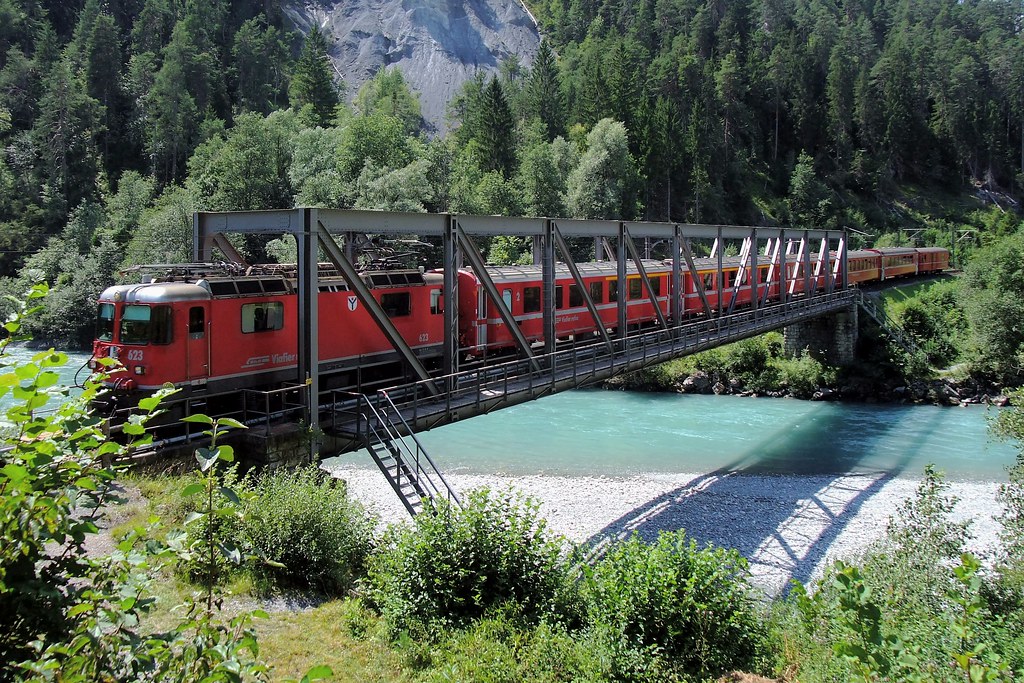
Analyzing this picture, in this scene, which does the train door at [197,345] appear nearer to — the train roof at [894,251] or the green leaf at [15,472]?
the green leaf at [15,472]

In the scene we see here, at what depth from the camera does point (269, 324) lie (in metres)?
16.0

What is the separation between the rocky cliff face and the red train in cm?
8487

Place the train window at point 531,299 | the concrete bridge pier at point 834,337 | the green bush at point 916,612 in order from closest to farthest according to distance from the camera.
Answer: the green bush at point 916,612, the train window at point 531,299, the concrete bridge pier at point 834,337

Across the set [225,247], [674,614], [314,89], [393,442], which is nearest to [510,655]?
[674,614]

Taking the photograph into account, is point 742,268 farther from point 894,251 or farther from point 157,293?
point 894,251

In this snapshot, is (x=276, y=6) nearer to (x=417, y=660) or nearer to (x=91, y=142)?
(x=91, y=142)

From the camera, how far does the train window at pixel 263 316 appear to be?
15531 millimetres

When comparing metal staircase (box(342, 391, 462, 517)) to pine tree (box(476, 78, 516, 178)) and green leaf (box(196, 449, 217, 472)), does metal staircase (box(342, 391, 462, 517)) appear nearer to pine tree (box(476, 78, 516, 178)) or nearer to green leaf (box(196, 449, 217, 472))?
green leaf (box(196, 449, 217, 472))

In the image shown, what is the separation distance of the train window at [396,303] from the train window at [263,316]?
293 centimetres

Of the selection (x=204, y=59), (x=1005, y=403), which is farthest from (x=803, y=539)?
(x=204, y=59)

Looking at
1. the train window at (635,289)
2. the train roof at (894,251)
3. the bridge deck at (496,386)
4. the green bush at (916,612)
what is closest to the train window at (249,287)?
the bridge deck at (496,386)

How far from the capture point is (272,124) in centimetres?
5938

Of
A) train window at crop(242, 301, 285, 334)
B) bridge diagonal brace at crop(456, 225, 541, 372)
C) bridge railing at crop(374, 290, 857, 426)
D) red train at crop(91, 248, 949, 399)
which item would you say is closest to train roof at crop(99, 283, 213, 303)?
red train at crop(91, 248, 949, 399)

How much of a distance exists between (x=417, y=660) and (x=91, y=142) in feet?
251
